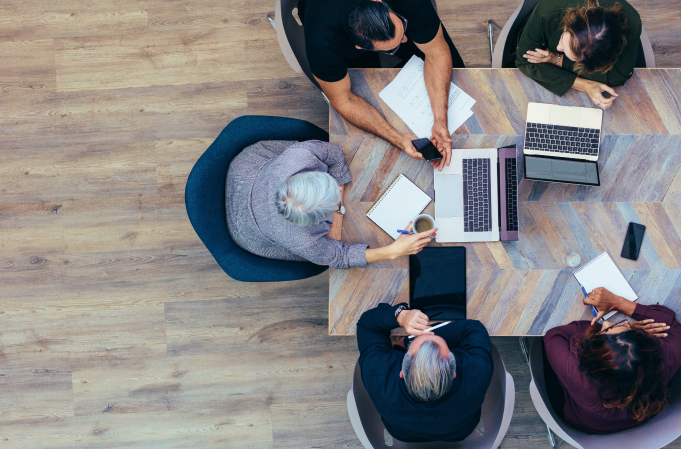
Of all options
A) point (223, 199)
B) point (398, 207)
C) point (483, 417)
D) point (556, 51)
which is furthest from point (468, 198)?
point (483, 417)

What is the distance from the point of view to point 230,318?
2617mm

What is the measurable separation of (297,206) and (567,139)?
1.13 metres

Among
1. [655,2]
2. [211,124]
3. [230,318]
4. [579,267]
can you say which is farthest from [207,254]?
[655,2]

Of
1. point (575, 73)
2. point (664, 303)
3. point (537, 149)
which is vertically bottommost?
point (664, 303)

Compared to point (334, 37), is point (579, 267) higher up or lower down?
lower down

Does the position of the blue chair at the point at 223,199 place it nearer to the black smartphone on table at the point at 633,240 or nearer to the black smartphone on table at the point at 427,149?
the black smartphone on table at the point at 427,149

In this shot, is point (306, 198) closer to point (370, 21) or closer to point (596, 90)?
point (370, 21)

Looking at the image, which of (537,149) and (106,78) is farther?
(106,78)

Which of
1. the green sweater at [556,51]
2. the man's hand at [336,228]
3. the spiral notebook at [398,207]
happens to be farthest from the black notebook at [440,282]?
the green sweater at [556,51]

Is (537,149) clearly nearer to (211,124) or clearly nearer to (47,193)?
(211,124)

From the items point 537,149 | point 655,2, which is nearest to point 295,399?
point 537,149

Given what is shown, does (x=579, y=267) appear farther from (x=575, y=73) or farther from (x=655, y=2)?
(x=655, y=2)

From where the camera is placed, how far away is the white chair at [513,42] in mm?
2006

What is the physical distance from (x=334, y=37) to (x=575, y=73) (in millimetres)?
1002
